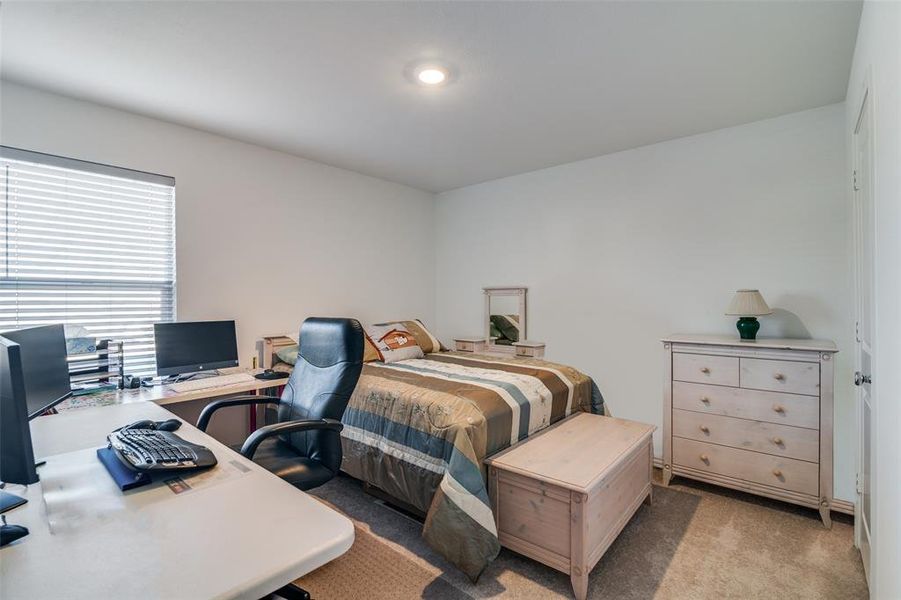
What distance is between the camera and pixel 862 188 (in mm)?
1966

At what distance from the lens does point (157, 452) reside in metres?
1.24

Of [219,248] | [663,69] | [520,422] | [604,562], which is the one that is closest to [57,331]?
[219,248]

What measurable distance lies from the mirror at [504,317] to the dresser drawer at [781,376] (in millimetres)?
1961

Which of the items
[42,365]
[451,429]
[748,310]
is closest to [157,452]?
[42,365]

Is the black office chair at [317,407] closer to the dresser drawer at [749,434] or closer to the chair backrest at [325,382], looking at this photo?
the chair backrest at [325,382]

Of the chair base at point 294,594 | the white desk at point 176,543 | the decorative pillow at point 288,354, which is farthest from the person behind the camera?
the decorative pillow at point 288,354

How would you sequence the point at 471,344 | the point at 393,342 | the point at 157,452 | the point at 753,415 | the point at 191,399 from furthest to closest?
the point at 471,344 < the point at 393,342 < the point at 753,415 < the point at 191,399 < the point at 157,452

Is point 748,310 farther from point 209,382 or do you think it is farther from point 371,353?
point 209,382

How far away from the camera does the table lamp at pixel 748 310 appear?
2.69 metres

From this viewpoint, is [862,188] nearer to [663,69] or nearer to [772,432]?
[663,69]

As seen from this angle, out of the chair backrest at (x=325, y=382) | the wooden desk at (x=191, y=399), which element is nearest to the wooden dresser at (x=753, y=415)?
the chair backrest at (x=325, y=382)

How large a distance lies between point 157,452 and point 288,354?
2.02m

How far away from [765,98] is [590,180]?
53.5 inches

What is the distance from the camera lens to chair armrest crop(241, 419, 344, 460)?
64.7 inches
